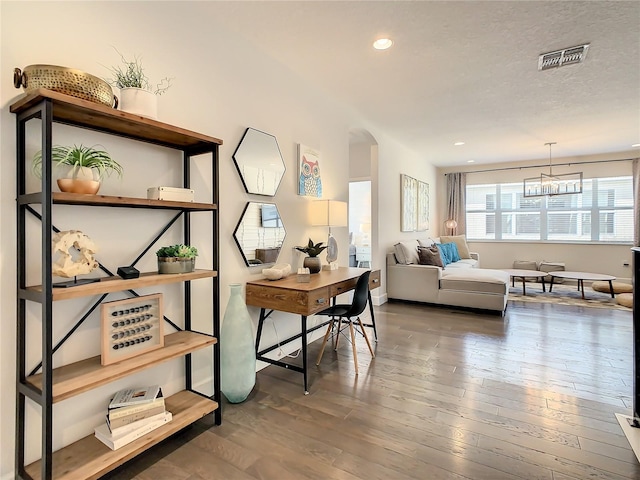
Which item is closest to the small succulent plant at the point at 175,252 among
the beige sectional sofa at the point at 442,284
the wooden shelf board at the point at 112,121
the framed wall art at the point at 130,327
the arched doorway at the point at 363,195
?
the framed wall art at the point at 130,327

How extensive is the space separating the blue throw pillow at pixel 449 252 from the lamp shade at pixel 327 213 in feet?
11.2

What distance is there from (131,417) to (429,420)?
1.69m

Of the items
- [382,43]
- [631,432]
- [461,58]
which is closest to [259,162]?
[382,43]

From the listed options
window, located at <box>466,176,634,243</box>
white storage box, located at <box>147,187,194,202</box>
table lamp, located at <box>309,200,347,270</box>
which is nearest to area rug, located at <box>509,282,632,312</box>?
window, located at <box>466,176,634,243</box>

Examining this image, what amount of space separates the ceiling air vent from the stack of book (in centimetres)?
380

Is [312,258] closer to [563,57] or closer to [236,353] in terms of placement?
[236,353]

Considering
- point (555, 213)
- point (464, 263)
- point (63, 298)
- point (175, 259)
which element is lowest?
point (464, 263)

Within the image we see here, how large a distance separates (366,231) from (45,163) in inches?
258

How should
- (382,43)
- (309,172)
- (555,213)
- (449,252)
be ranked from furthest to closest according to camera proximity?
(555,213), (449,252), (309,172), (382,43)

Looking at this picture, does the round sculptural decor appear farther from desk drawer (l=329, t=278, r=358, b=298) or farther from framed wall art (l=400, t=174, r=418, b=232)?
framed wall art (l=400, t=174, r=418, b=232)

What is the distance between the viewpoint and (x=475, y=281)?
4734 mm

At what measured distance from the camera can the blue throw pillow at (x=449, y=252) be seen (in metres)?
6.24

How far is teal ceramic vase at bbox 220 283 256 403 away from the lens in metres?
2.26

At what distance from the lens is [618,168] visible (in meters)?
6.61
